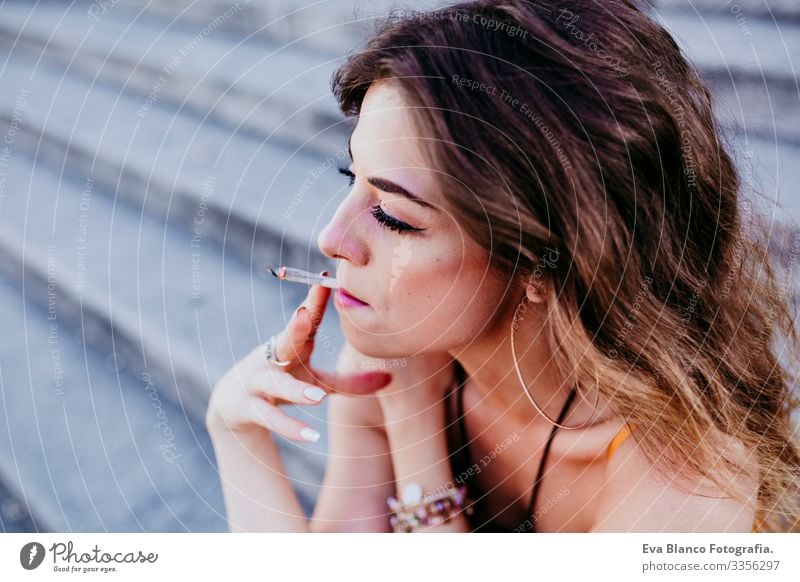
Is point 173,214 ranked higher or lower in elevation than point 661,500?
higher

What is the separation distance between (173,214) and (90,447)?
24 centimetres

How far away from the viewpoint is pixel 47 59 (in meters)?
0.85

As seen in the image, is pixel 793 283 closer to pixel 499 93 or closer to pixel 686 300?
pixel 686 300

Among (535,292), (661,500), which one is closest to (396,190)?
(535,292)

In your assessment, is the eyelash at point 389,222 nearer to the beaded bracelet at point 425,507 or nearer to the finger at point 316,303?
the finger at point 316,303

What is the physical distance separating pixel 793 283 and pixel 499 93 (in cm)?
33

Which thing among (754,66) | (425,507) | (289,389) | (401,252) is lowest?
(425,507)

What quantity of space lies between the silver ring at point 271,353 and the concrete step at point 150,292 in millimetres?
17

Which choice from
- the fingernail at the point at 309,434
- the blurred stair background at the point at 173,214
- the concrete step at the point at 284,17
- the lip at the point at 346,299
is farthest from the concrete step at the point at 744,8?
the fingernail at the point at 309,434

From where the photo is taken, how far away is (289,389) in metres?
0.62

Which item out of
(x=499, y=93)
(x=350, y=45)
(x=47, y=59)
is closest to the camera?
(x=499, y=93)

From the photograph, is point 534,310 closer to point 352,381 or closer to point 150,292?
point 352,381

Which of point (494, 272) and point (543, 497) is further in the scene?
point (543, 497)
